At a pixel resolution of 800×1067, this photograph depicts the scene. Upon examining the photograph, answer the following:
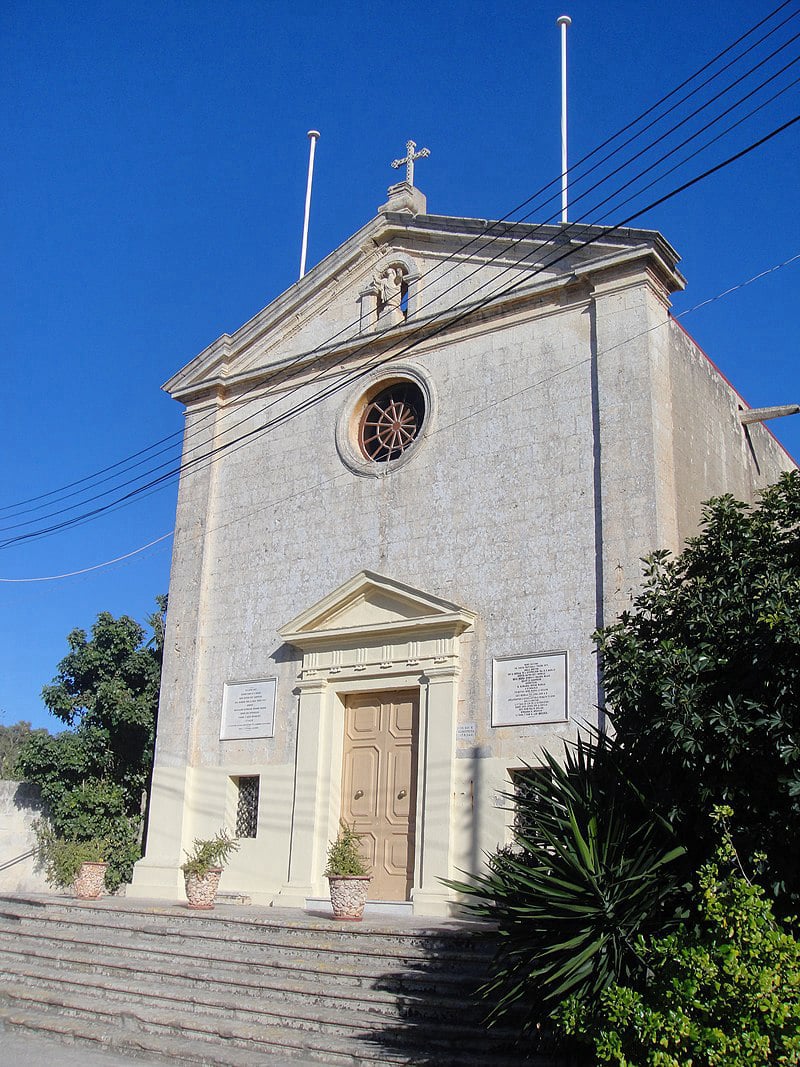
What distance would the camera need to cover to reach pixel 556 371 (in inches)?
560

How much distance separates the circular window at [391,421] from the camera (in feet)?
51.6

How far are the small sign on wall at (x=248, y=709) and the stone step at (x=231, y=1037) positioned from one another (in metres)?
5.12

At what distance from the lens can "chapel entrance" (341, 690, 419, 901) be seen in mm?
13852

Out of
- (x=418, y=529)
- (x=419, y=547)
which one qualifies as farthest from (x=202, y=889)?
(x=418, y=529)

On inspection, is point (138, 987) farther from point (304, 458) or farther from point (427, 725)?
point (304, 458)

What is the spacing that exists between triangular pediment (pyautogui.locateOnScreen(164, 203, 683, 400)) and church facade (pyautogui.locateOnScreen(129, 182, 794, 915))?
4 cm

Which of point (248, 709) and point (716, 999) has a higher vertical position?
point (248, 709)

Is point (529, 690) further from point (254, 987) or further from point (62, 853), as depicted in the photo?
point (62, 853)

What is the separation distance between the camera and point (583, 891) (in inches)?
285

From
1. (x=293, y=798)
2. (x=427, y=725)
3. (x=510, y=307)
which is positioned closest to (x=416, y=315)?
(x=510, y=307)

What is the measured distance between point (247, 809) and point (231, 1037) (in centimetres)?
647

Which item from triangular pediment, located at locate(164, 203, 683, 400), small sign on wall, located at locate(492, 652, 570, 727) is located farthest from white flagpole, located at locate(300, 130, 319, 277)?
small sign on wall, located at locate(492, 652, 570, 727)

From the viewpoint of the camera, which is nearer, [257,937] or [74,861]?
[257,937]

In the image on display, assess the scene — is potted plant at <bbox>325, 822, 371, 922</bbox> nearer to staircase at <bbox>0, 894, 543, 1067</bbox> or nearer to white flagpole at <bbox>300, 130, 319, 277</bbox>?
staircase at <bbox>0, 894, 543, 1067</bbox>
